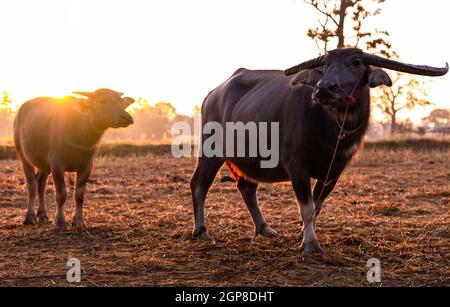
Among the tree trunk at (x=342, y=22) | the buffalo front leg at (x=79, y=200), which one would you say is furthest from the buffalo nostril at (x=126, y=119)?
the tree trunk at (x=342, y=22)

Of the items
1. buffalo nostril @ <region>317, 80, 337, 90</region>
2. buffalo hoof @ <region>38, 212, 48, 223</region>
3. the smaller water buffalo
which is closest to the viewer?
buffalo nostril @ <region>317, 80, 337, 90</region>

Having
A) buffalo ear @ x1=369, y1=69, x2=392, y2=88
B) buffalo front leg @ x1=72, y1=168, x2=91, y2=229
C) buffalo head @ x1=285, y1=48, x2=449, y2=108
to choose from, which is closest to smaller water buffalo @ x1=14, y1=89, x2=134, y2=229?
buffalo front leg @ x1=72, y1=168, x2=91, y2=229

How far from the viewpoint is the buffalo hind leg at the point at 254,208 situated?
262 inches

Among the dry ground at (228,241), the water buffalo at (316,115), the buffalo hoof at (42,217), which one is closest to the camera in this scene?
the dry ground at (228,241)

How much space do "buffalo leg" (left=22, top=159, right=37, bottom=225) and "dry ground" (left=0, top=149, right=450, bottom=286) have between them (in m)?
0.21

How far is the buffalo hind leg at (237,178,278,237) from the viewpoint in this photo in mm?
6645

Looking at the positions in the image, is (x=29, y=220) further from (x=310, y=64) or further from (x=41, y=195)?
(x=310, y=64)

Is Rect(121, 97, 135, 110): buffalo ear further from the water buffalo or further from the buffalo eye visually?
the buffalo eye

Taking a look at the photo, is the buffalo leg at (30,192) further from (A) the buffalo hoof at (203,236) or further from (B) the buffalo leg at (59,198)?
(A) the buffalo hoof at (203,236)

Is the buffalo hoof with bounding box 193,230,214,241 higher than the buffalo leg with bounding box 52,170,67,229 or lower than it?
lower

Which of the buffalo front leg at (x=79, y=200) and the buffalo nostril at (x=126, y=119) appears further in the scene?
the buffalo front leg at (x=79, y=200)

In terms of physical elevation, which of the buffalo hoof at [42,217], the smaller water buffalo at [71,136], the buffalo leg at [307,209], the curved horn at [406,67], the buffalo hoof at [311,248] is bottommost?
the buffalo hoof at [42,217]

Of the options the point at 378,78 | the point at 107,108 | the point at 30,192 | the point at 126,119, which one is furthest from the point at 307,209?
the point at 30,192
